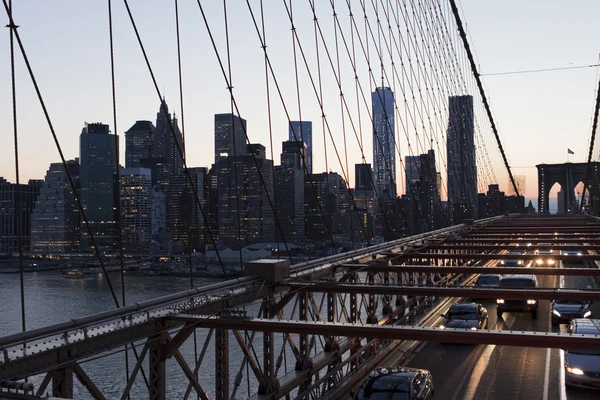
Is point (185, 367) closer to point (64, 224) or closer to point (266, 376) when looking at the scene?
point (266, 376)

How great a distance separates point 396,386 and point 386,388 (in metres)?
0.21

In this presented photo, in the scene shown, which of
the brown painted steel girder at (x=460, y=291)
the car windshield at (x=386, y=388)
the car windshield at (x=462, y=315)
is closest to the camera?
the brown painted steel girder at (x=460, y=291)

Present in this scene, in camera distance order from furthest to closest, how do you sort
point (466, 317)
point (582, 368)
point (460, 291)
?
point (466, 317)
point (582, 368)
point (460, 291)

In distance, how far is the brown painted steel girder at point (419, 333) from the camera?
6.00 m

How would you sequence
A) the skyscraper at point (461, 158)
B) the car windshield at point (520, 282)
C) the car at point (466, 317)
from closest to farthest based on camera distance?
the car at point (466, 317), the car windshield at point (520, 282), the skyscraper at point (461, 158)

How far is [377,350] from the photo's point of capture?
47.2 ft

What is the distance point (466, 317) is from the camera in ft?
59.5

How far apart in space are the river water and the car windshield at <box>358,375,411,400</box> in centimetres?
2447

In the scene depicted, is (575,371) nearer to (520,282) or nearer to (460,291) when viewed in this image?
(460,291)

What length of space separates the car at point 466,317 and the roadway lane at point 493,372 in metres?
0.67

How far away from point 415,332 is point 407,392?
4520 mm

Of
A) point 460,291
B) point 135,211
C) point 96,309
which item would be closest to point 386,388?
point 460,291

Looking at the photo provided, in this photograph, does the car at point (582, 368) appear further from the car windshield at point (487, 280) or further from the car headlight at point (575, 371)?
the car windshield at point (487, 280)

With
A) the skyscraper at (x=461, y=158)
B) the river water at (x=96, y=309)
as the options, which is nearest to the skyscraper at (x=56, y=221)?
the river water at (x=96, y=309)
